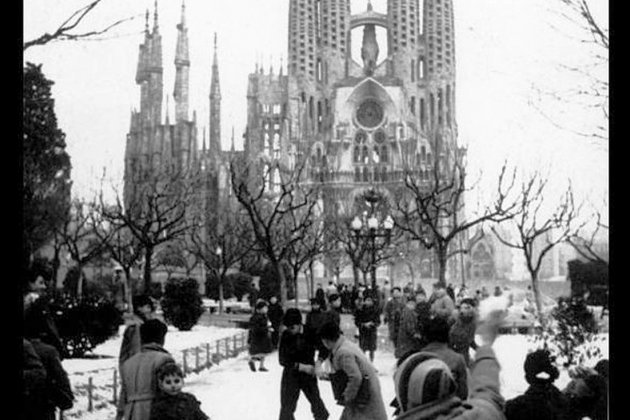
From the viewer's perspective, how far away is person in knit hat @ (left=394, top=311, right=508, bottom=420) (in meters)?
4.25

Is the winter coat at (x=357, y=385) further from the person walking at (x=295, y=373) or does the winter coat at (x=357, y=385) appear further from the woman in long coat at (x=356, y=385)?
the person walking at (x=295, y=373)

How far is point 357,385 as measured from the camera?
7156 mm

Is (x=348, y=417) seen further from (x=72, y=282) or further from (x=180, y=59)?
(x=180, y=59)

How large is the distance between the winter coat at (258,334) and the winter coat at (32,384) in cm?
941

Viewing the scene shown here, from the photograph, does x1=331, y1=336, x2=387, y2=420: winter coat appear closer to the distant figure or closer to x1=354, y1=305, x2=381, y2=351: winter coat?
the distant figure

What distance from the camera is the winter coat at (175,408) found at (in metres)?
6.24

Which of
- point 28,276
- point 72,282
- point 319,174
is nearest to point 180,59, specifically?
point 319,174

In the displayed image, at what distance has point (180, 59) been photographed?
6166 centimetres

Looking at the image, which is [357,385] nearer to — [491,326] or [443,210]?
[491,326]

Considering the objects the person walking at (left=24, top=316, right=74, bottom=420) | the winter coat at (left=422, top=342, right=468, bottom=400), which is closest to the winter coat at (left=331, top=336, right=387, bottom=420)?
the winter coat at (left=422, top=342, right=468, bottom=400)

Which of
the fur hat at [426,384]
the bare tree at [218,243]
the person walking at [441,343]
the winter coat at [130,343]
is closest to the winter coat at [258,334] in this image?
the winter coat at [130,343]
